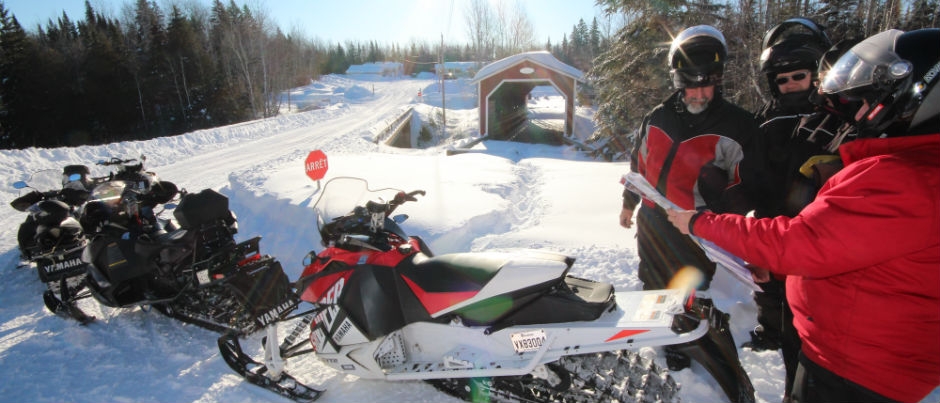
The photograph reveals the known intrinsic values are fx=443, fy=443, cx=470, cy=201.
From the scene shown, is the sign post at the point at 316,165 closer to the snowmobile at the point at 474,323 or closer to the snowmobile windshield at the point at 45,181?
the snowmobile windshield at the point at 45,181

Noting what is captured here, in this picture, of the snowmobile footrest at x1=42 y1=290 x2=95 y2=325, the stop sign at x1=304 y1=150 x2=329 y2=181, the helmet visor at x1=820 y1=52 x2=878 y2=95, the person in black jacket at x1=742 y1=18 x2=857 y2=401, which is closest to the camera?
the helmet visor at x1=820 y1=52 x2=878 y2=95

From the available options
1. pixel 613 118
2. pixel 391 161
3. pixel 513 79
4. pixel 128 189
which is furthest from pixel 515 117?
Result: pixel 128 189

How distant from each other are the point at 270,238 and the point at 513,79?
1452 centimetres

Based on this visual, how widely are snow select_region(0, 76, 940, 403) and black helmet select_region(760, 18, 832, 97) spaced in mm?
1548

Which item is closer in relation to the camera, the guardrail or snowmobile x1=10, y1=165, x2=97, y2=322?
snowmobile x1=10, y1=165, x2=97, y2=322

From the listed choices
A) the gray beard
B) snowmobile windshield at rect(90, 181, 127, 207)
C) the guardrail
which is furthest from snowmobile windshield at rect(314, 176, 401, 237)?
the guardrail

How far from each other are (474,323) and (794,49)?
2388 millimetres

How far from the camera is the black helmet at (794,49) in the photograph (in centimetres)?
251

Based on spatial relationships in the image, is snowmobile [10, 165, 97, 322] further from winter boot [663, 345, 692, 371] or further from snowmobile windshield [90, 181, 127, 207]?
winter boot [663, 345, 692, 371]

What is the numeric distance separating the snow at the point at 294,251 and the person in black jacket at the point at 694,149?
25.5 inches

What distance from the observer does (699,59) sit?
7.95ft

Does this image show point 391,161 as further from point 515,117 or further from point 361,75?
point 361,75

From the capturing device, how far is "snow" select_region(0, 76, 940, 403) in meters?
2.77

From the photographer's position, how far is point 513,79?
60.4 ft
